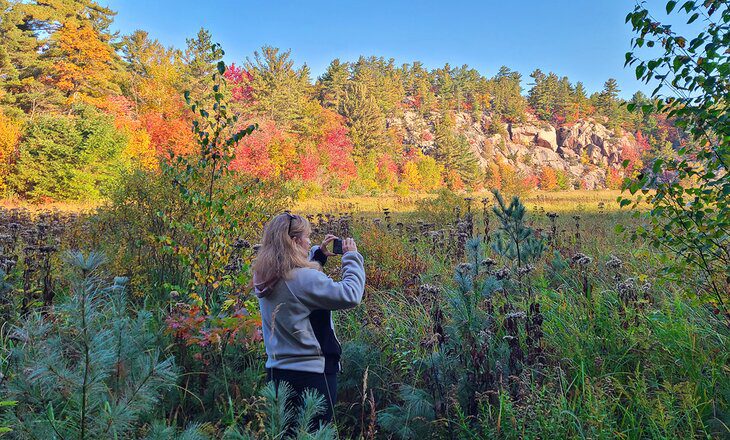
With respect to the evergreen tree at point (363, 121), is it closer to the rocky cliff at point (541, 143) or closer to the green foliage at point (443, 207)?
the rocky cliff at point (541, 143)

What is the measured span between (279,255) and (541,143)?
318 feet

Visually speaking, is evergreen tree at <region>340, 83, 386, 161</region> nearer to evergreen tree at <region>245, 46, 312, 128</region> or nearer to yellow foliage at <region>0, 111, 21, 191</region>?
evergreen tree at <region>245, 46, 312, 128</region>

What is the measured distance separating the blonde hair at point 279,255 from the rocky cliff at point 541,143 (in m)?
80.0

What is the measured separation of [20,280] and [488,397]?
4.46 meters

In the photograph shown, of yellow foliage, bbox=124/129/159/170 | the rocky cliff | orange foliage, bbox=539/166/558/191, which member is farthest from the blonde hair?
the rocky cliff

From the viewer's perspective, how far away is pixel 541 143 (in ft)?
303

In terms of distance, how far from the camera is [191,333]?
3418 millimetres

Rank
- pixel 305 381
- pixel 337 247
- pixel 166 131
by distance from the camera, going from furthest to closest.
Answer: pixel 166 131
pixel 337 247
pixel 305 381

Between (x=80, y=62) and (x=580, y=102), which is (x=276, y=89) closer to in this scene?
(x=80, y=62)

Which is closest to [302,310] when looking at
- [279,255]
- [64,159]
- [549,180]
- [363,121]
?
[279,255]

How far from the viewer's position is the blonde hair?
266 centimetres

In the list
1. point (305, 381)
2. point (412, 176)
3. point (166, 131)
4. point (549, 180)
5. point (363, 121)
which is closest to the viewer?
point (305, 381)

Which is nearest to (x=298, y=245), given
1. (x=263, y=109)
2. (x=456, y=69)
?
(x=263, y=109)

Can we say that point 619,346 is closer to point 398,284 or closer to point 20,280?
point 398,284
